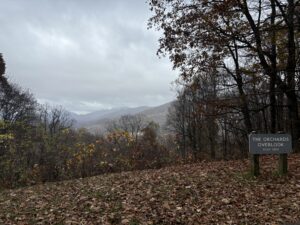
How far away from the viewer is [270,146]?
11.1 metres

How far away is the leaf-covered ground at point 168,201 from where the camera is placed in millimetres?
7641

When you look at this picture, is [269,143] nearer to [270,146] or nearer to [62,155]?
[270,146]

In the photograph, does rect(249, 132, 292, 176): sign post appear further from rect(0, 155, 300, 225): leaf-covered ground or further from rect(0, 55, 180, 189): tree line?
rect(0, 55, 180, 189): tree line

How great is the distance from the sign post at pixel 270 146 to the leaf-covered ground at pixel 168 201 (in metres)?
0.36

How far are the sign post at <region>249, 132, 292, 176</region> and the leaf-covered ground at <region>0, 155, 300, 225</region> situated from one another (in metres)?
0.36

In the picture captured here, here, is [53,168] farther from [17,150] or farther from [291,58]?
[291,58]

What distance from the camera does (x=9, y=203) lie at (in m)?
9.96

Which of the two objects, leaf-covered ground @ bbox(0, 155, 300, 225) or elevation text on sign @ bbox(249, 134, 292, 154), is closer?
leaf-covered ground @ bbox(0, 155, 300, 225)

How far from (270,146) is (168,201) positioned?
3994 millimetres

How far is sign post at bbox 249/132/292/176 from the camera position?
1104 cm

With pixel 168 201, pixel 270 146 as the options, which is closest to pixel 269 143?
pixel 270 146

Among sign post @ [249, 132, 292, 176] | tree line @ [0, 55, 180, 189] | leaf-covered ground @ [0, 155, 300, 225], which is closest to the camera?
leaf-covered ground @ [0, 155, 300, 225]

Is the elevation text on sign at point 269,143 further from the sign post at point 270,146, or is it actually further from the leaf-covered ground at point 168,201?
the leaf-covered ground at point 168,201

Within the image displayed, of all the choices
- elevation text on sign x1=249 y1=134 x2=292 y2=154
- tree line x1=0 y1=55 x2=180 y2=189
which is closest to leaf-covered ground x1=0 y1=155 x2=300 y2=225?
elevation text on sign x1=249 y1=134 x2=292 y2=154
